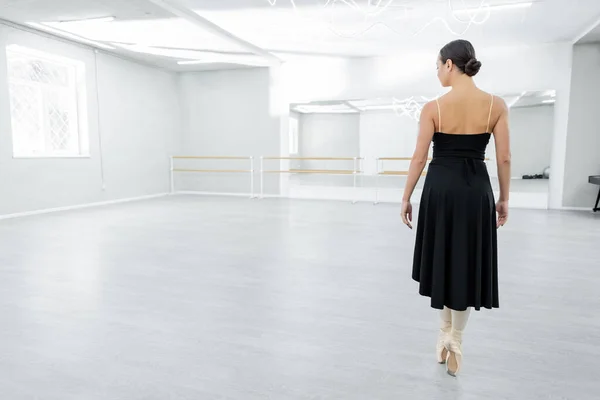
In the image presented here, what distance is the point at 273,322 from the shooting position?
6.57 feet

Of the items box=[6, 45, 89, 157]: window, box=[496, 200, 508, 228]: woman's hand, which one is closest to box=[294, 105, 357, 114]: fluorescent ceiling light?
box=[6, 45, 89, 157]: window

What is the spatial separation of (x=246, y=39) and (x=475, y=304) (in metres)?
5.48

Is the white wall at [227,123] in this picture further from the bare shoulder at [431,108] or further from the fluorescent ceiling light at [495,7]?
the bare shoulder at [431,108]

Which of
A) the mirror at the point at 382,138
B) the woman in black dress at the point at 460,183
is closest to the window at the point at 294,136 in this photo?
the mirror at the point at 382,138

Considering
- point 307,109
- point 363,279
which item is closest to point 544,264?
point 363,279

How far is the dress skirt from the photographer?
1.39 m

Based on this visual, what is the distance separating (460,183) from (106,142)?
6.56m

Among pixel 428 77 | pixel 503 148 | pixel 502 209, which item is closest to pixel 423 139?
pixel 503 148

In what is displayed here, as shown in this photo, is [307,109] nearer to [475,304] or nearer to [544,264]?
[544,264]

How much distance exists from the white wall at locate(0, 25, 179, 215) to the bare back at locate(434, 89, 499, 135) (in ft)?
18.3

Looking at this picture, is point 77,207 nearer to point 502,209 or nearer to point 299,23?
point 299,23

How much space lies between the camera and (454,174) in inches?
54.8

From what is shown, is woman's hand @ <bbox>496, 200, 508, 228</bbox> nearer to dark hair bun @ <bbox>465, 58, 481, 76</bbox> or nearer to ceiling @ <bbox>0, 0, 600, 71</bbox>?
dark hair bun @ <bbox>465, 58, 481, 76</bbox>

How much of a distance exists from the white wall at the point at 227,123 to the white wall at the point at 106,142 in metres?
0.37
